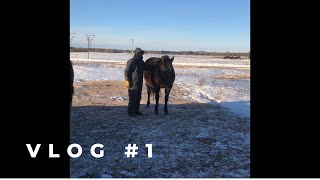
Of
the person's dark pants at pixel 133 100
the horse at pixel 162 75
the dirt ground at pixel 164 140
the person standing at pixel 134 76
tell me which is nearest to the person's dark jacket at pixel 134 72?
the person standing at pixel 134 76

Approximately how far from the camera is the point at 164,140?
22.7 feet

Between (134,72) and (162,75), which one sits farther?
(162,75)

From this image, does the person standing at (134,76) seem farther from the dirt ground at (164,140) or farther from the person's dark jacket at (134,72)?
the dirt ground at (164,140)

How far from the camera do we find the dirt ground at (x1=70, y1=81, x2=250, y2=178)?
522cm

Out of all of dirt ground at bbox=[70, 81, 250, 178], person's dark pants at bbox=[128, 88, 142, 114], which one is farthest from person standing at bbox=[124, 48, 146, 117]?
dirt ground at bbox=[70, 81, 250, 178]

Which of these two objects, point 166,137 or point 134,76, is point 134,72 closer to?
point 134,76

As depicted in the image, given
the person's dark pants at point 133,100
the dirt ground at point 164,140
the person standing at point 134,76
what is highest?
the person standing at point 134,76

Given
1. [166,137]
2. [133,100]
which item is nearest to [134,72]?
[133,100]

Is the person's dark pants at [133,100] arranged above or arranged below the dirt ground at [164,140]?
above

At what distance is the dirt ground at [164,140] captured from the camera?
17.1 ft

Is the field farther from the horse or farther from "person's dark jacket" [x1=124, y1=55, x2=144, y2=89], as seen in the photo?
"person's dark jacket" [x1=124, y1=55, x2=144, y2=89]
